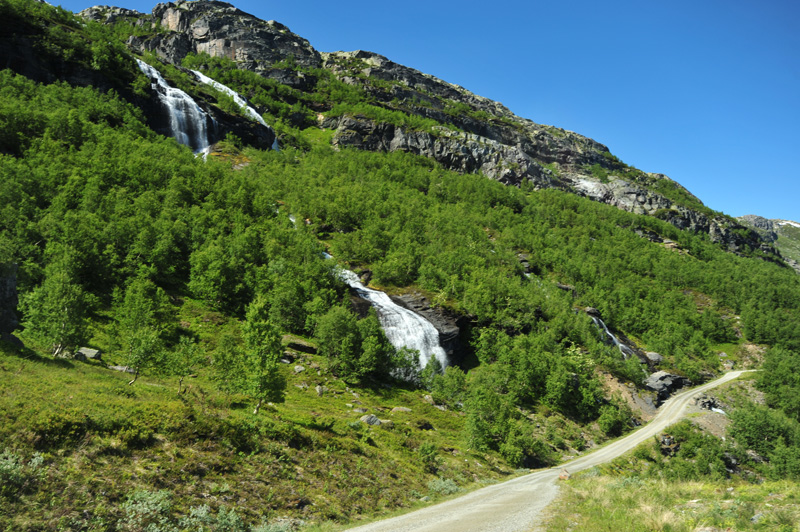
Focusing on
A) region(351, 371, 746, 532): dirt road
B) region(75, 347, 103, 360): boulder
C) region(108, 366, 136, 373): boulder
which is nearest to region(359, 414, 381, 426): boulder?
region(351, 371, 746, 532): dirt road

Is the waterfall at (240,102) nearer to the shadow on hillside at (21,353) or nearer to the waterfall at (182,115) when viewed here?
the waterfall at (182,115)

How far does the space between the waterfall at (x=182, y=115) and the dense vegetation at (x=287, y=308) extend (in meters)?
6.88

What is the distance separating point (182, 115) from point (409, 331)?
99.7 m

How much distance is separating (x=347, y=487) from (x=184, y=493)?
26.8 feet

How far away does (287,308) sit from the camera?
52.4 metres

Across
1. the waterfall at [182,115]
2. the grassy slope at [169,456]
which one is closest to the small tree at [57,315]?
the grassy slope at [169,456]

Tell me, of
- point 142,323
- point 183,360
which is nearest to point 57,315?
point 183,360

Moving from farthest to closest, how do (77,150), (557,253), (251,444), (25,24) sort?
(557,253)
(25,24)
(77,150)
(251,444)

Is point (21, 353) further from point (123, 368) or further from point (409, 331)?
point (409, 331)

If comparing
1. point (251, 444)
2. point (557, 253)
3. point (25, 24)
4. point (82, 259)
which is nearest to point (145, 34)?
point (25, 24)

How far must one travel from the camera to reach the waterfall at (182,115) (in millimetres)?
106562

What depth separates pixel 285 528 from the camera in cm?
1338

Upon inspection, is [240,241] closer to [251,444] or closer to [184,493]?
[251,444]

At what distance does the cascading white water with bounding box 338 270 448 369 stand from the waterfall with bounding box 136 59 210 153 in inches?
3247
